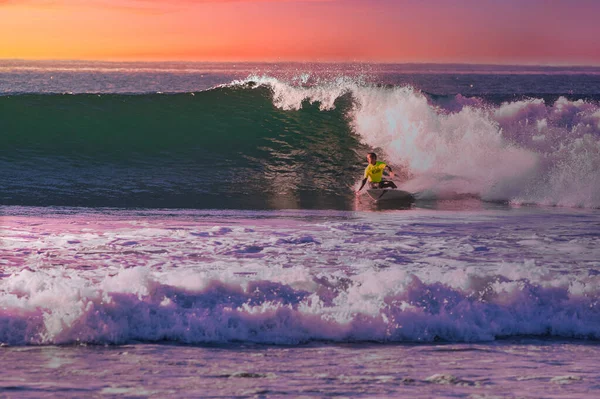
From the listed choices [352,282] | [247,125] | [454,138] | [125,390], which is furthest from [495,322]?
[247,125]

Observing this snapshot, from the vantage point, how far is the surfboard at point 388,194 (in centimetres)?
1420

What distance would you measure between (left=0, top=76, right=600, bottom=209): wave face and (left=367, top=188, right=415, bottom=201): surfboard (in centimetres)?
57

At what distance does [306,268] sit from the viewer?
24.6ft

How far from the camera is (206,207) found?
13.8 meters

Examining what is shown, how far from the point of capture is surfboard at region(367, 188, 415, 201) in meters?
14.2

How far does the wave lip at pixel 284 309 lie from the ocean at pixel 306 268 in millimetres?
17

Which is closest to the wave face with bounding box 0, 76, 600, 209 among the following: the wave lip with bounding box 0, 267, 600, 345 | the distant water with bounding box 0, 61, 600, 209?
the distant water with bounding box 0, 61, 600, 209

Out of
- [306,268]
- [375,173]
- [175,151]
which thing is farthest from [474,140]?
[306,268]

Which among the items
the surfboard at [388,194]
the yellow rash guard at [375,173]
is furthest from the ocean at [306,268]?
the yellow rash guard at [375,173]

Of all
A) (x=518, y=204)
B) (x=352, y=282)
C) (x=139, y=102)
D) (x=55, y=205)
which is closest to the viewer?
(x=352, y=282)

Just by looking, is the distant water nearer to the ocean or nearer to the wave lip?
the ocean

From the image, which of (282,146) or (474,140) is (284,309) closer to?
(474,140)

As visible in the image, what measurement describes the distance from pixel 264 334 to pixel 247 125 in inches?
656

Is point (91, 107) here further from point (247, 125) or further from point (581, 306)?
point (581, 306)
